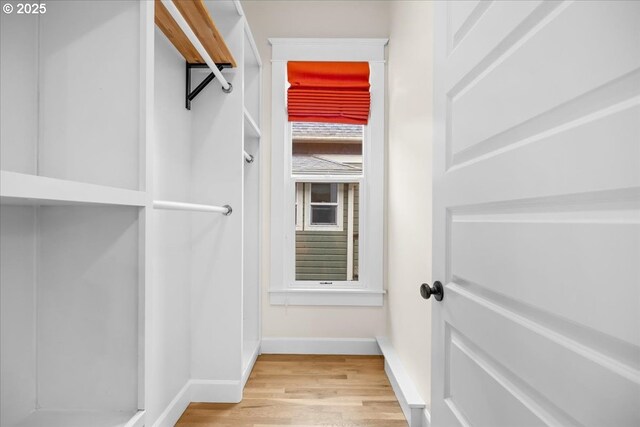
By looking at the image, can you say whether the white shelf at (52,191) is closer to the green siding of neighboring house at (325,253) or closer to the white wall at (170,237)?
the white wall at (170,237)

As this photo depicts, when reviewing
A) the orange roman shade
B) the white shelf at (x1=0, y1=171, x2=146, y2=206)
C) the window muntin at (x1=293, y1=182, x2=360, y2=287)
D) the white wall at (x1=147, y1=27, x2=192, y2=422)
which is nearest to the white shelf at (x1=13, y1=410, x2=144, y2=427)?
the white shelf at (x1=0, y1=171, x2=146, y2=206)

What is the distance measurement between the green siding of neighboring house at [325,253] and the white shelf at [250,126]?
2.21 feet

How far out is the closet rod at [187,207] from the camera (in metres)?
1.18

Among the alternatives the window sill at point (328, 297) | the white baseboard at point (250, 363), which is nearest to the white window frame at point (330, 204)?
the window sill at point (328, 297)

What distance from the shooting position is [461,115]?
100cm

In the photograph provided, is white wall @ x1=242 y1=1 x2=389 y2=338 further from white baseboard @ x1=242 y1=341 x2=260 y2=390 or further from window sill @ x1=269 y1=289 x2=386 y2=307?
white baseboard @ x1=242 y1=341 x2=260 y2=390

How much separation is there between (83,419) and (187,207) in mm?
825

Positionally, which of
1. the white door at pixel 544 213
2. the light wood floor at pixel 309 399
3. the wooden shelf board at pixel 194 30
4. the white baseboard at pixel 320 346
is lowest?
the light wood floor at pixel 309 399

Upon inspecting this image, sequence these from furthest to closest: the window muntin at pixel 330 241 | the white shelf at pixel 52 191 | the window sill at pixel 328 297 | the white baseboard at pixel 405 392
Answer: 1. the window muntin at pixel 330 241
2. the window sill at pixel 328 297
3. the white baseboard at pixel 405 392
4. the white shelf at pixel 52 191

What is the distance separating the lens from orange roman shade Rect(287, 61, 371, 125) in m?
2.76

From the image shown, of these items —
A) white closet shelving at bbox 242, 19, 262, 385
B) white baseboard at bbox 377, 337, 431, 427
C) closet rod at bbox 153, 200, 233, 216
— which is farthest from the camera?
white closet shelving at bbox 242, 19, 262, 385

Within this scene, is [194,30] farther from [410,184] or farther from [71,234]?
[410,184]

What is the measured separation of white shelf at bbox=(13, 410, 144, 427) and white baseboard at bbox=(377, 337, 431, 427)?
1361 millimetres

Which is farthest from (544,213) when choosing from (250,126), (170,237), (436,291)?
(250,126)
